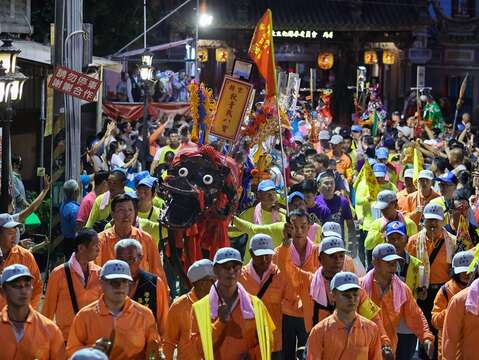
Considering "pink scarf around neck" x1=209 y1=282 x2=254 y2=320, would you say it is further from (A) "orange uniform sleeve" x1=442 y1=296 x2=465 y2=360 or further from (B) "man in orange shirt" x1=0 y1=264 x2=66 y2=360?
(A) "orange uniform sleeve" x1=442 y1=296 x2=465 y2=360

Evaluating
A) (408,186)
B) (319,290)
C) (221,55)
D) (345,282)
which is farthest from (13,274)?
(221,55)

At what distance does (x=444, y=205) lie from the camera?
13.1 metres

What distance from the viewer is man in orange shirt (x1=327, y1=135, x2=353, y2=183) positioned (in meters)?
18.8

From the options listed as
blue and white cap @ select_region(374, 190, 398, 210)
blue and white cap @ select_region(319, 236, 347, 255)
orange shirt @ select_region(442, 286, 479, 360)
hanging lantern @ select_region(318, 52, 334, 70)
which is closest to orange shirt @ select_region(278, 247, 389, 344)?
blue and white cap @ select_region(319, 236, 347, 255)

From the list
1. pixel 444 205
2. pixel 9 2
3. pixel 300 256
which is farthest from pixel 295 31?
pixel 300 256

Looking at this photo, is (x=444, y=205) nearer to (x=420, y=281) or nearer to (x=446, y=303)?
(x=420, y=281)

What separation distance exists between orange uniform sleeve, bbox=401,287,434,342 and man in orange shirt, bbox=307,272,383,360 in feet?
4.59

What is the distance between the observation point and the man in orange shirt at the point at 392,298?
925cm

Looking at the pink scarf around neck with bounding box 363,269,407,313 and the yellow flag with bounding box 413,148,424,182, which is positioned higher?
the yellow flag with bounding box 413,148,424,182

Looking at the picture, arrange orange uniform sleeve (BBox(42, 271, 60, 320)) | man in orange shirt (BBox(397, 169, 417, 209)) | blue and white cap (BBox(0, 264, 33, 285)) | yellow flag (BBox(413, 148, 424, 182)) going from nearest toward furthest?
blue and white cap (BBox(0, 264, 33, 285)) < orange uniform sleeve (BBox(42, 271, 60, 320)) < man in orange shirt (BBox(397, 169, 417, 209)) < yellow flag (BBox(413, 148, 424, 182))

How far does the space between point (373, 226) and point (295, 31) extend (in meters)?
29.9

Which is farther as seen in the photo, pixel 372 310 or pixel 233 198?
pixel 233 198

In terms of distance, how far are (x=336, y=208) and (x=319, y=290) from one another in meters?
4.71

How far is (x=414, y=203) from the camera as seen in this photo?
1415cm
